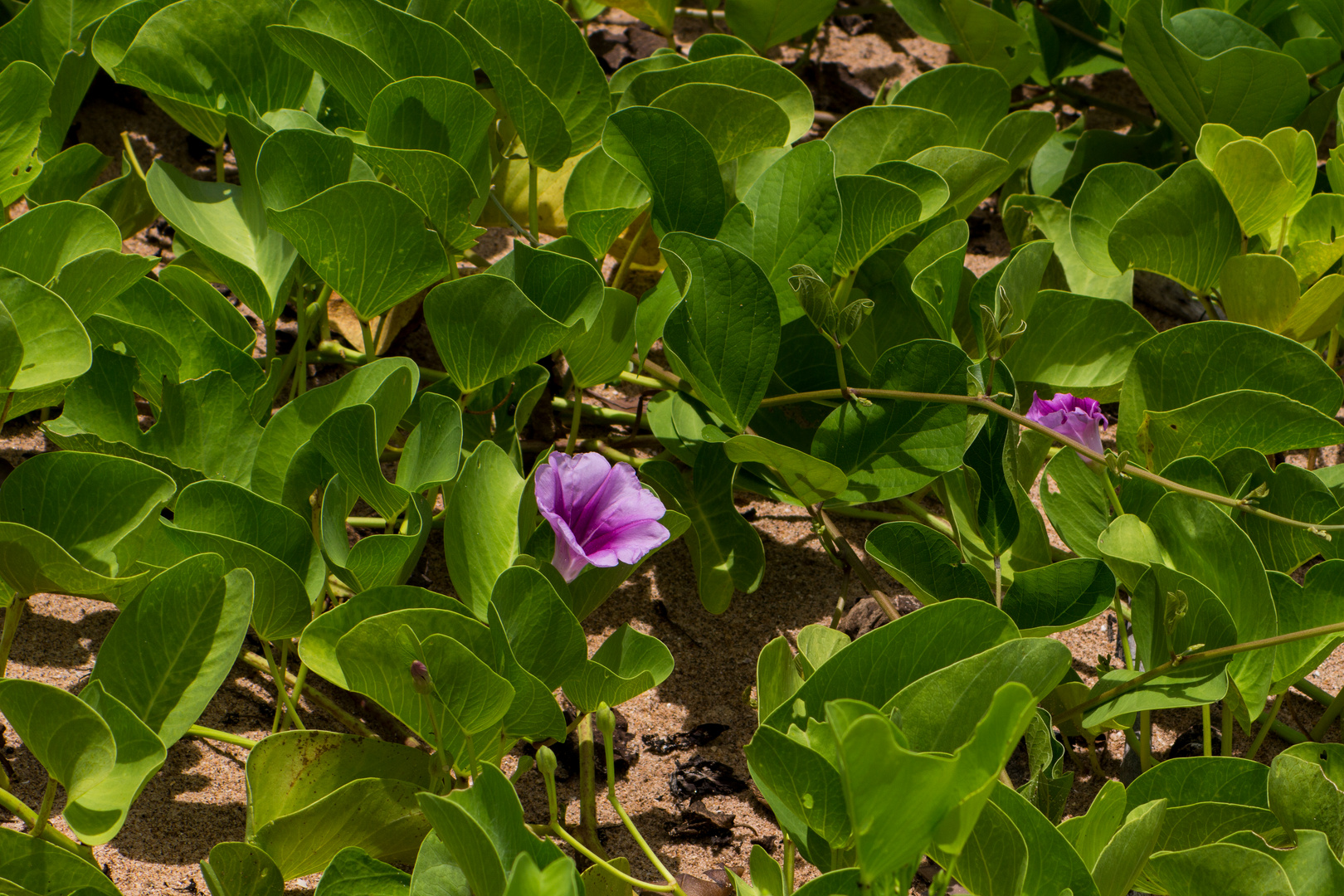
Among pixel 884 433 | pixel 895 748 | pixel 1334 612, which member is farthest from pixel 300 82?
pixel 1334 612

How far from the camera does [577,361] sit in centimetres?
140

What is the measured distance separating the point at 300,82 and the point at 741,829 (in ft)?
3.54

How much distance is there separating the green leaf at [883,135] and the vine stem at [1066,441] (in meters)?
0.37

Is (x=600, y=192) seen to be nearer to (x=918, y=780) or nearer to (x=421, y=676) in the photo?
(x=421, y=676)

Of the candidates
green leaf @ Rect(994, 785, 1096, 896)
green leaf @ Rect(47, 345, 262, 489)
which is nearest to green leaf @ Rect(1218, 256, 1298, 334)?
green leaf @ Rect(994, 785, 1096, 896)

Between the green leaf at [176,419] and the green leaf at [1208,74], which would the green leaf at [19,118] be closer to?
the green leaf at [176,419]

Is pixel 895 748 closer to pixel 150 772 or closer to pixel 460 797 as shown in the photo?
pixel 460 797

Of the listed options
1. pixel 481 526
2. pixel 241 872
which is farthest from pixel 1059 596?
pixel 241 872

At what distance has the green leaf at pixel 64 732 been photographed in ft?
2.78

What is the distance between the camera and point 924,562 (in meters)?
1.20

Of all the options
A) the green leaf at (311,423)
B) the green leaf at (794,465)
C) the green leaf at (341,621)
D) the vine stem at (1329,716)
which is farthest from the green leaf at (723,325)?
the vine stem at (1329,716)

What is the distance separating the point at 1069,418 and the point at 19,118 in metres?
1.30

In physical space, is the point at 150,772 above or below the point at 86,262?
below

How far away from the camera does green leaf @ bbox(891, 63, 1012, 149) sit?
1.64 meters
